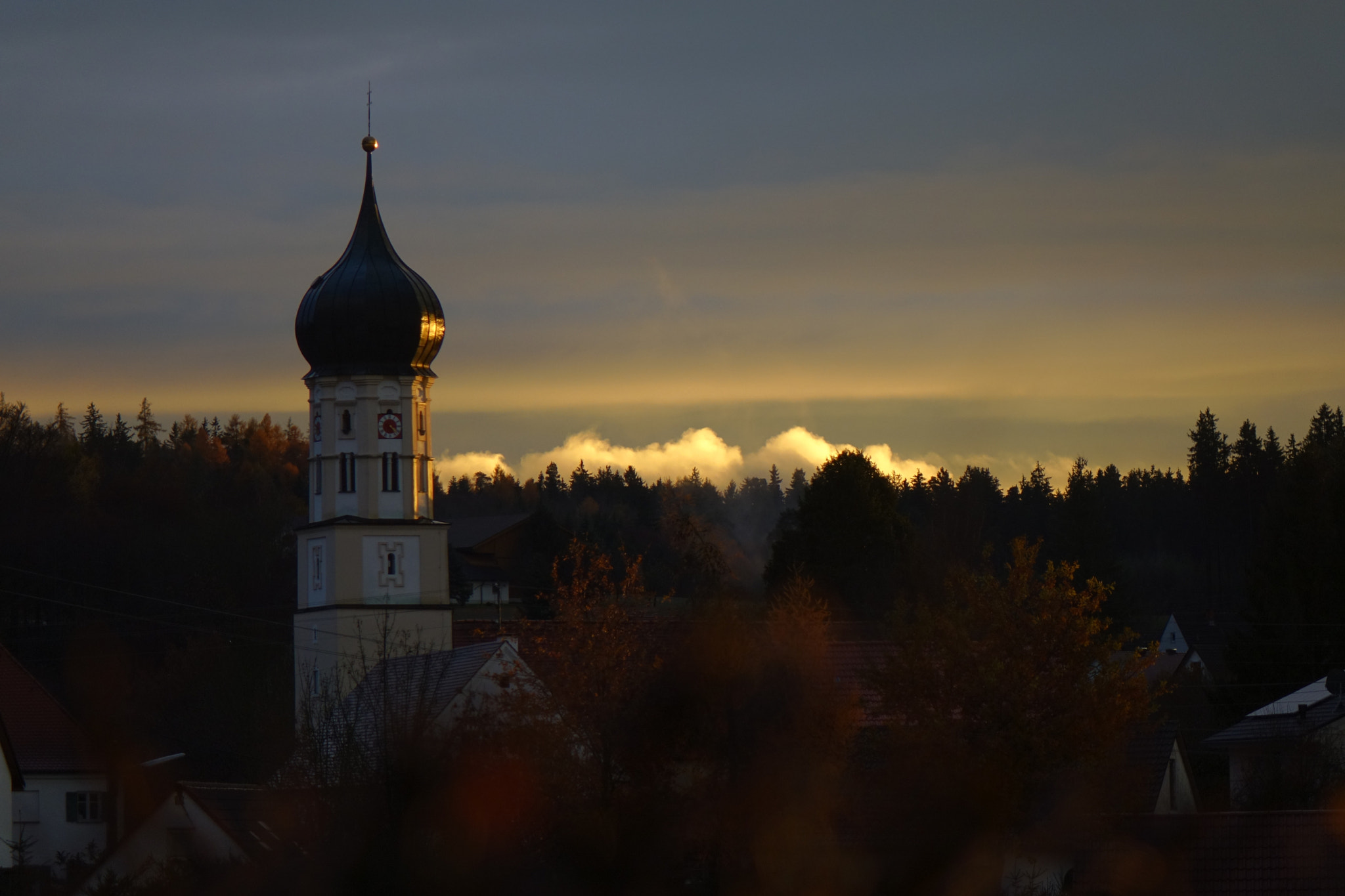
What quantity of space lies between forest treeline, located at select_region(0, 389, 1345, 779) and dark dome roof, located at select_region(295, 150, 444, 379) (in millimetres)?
10063

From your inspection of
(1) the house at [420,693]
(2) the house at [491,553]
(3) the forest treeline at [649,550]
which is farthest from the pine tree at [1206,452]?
(1) the house at [420,693]

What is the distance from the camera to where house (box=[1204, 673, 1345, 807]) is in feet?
144

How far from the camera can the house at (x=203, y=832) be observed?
29734mm

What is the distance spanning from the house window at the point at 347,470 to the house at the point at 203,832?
2429 centimetres

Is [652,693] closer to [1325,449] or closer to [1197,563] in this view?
[1325,449]

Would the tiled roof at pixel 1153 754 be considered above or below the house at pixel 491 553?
below

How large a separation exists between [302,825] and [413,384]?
3586cm

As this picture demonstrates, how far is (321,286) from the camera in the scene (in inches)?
2512

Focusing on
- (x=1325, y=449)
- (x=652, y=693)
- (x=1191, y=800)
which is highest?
(x=1325, y=449)

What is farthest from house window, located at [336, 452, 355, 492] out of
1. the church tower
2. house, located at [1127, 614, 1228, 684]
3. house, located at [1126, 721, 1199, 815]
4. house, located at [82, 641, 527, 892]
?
house, located at [1126, 721, 1199, 815]

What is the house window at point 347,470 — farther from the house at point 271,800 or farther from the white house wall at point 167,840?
the white house wall at point 167,840

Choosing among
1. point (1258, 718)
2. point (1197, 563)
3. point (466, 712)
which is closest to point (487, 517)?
point (1197, 563)

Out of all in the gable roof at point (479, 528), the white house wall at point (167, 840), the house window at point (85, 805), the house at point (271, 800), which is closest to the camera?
the house at point (271, 800)

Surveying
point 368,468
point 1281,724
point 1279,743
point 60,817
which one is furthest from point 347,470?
point 1279,743
